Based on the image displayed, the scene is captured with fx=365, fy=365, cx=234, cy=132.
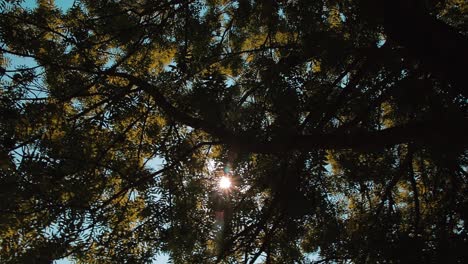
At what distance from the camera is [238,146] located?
2375 mm

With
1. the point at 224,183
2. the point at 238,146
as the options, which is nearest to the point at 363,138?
the point at 238,146

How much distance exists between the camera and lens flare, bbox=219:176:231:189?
3.46 metres

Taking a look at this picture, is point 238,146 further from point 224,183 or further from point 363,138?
point 224,183

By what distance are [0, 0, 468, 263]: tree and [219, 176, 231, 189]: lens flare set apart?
0.24 feet

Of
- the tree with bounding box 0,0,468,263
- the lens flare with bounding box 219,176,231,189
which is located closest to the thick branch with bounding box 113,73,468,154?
the tree with bounding box 0,0,468,263

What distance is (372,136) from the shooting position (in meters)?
2.30

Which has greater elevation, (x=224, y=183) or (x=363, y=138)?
(x=224, y=183)

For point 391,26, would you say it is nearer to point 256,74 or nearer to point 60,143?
point 256,74

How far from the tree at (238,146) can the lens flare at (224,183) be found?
74mm

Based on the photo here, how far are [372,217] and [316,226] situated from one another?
59cm

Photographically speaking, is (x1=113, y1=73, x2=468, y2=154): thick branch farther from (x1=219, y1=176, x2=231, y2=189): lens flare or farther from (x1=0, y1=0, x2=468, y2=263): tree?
(x1=219, y1=176, x2=231, y2=189): lens flare

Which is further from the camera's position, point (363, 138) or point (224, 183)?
point (224, 183)

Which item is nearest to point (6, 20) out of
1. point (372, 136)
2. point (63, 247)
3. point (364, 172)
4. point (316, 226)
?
point (63, 247)

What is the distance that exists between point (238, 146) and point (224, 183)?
4.08 ft
